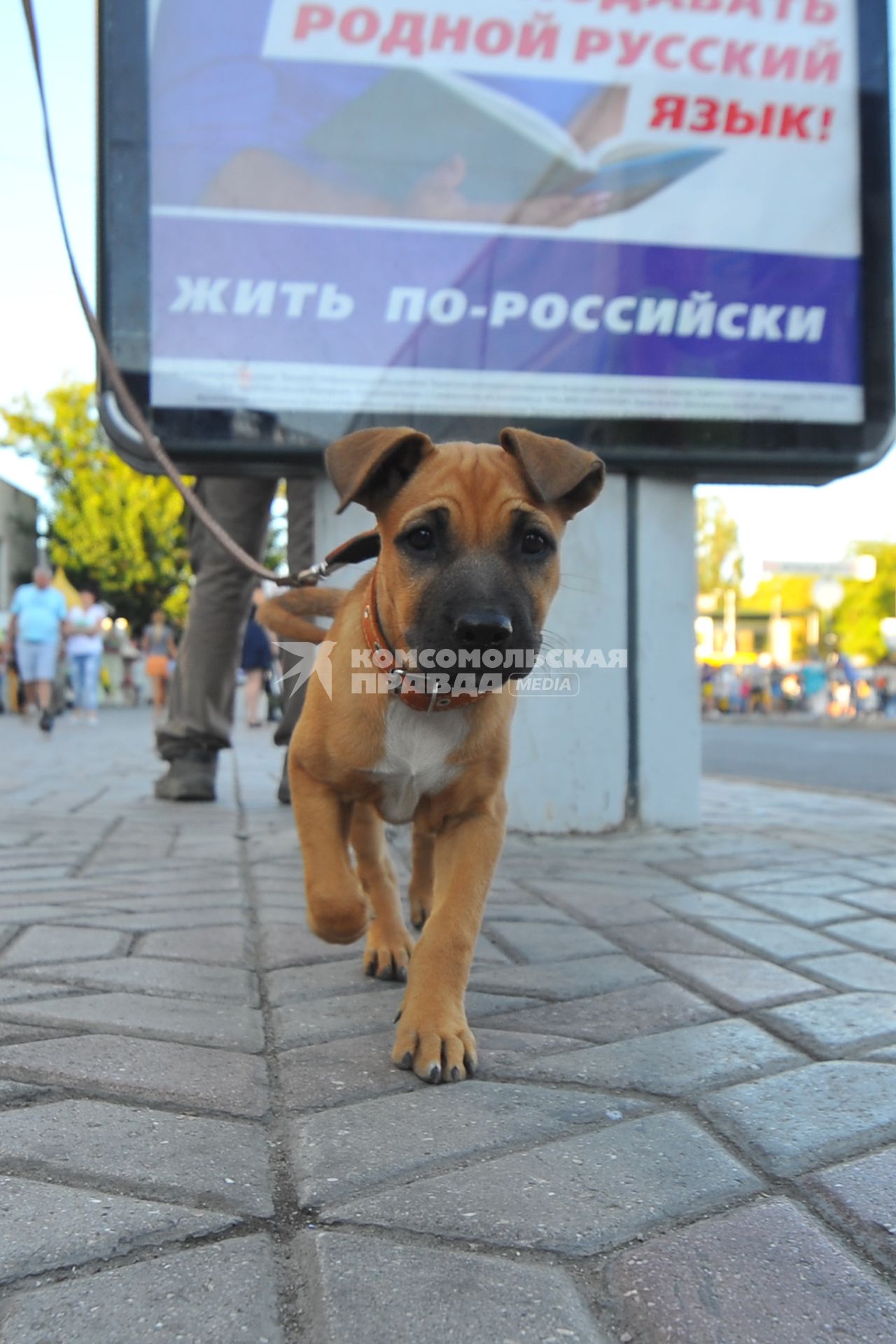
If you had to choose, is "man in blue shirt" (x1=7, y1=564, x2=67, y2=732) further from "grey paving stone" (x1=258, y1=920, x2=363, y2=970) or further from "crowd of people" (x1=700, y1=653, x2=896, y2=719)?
"crowd of people" (x1=700, y1=653, x2=896, y2=719)

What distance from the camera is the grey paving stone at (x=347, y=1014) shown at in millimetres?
2307

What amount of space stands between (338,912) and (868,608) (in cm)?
7399

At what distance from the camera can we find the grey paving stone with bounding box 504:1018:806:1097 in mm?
2059

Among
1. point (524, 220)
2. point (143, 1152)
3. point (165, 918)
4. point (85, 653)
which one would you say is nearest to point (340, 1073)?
point (143, 1152)

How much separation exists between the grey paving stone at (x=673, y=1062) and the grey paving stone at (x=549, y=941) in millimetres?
639

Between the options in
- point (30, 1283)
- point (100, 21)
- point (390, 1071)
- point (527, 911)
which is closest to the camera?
point (30, 1283)

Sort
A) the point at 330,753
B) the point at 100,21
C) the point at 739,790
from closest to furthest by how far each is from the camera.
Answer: the point at 330,753
the point at 100,21
the point at 739,790

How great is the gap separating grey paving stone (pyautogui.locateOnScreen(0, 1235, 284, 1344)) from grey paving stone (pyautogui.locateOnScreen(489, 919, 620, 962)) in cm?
162

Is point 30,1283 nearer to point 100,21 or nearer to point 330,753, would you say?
point 330,753

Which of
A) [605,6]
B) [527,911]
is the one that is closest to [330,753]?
[527,911]

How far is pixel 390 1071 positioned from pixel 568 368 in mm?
3419

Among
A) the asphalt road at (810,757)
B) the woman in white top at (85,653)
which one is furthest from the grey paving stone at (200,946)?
the woman in white top at (85,653)

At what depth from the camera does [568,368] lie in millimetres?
4785

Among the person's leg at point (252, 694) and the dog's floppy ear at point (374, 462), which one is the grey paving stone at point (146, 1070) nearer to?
the dog's floppy ear at point (374, 462)
